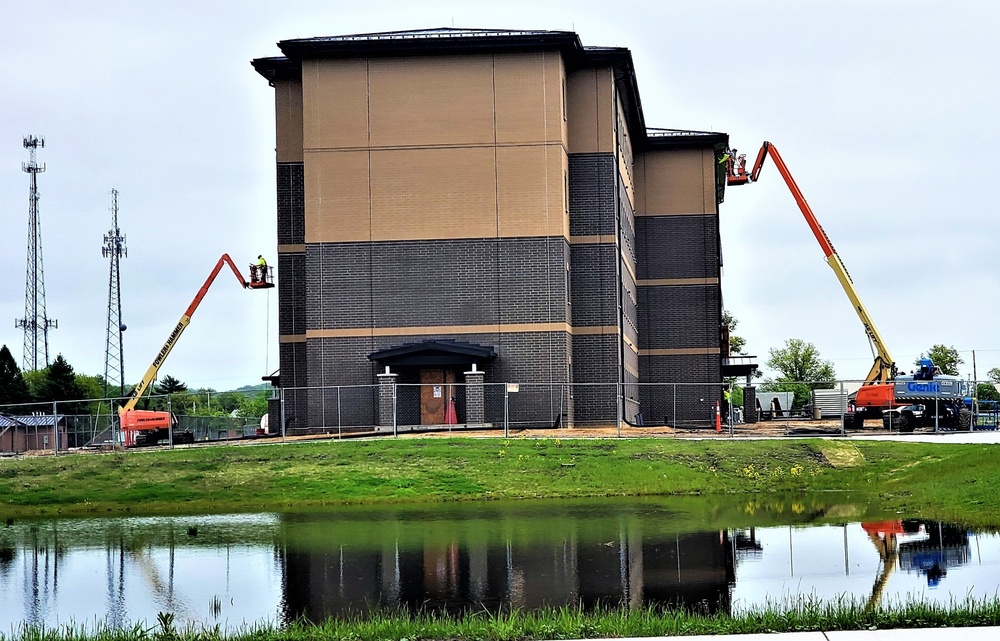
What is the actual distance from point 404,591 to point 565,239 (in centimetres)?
3466

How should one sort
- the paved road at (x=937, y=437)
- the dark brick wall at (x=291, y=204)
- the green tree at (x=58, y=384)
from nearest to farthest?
the paved road at (x=937, y=437)
the dark brick wall at (x=291, y=204)
the green tree at (x=58, y=384)

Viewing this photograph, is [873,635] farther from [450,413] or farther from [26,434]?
[26,434]

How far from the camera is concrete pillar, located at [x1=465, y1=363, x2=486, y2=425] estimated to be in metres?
49.1

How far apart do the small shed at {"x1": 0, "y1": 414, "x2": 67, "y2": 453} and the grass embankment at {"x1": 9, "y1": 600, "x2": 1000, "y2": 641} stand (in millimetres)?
37163

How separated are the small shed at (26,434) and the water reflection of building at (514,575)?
31298 mm

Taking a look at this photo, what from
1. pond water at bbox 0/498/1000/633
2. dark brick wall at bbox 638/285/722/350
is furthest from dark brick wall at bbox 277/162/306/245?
pond water at bbox 0/498/1000/633

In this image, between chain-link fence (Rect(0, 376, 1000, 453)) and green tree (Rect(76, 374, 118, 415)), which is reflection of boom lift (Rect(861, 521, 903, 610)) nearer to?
chain-link fence (Rect(0, 376, 1000, 453))

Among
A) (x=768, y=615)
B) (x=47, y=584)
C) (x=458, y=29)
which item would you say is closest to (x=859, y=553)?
(x=768, y=615)

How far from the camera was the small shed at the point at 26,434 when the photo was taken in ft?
167

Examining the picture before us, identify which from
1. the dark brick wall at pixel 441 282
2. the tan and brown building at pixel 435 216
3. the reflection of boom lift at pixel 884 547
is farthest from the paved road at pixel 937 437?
the reflection of boom lift at pixel 884 547

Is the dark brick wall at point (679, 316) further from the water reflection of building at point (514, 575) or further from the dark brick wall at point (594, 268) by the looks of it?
the water reflection of building at point (514, 575)

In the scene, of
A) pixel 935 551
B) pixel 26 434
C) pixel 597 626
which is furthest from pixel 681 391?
pixel 597 626

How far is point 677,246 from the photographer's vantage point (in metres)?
72.1

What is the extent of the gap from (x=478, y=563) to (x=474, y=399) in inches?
1141
